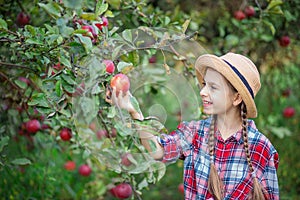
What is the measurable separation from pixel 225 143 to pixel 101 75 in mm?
443

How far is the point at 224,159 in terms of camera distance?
163cm

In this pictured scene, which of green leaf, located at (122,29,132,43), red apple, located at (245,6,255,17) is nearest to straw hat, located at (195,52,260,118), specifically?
green leaf, located at (122,29,132,43)

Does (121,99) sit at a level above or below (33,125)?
above

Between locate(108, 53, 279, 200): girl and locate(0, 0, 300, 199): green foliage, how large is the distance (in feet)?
0.23

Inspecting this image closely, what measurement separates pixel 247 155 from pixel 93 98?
49cm

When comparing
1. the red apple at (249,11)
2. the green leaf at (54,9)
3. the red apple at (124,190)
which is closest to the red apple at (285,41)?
the red apple at (249,11)

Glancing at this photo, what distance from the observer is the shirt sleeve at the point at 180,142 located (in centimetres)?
167

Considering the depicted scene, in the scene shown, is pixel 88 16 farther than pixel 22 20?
No

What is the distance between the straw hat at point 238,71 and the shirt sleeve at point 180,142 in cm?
18

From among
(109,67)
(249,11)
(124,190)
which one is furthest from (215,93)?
(249,11)

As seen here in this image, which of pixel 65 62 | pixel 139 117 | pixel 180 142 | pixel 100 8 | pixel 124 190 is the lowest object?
pixel 124 190

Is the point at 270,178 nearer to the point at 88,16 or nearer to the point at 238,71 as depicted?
the point at 238,71

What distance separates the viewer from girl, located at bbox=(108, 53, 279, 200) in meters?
1.58

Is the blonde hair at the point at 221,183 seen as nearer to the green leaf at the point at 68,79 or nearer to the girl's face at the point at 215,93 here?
the girl's face at the point at 215,93
